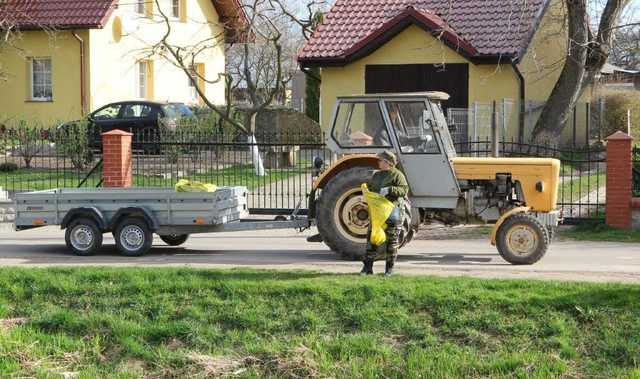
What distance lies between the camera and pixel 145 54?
117ft

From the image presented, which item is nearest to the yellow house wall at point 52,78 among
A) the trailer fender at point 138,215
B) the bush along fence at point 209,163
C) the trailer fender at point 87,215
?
the bush along fence at point 209,163

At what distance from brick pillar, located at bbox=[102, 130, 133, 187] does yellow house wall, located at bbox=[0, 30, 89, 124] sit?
13329mm

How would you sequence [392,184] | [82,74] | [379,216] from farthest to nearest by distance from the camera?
[82,74]
[392,184]
[379,216]

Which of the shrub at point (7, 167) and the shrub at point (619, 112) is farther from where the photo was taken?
the shrub at point (619, 112)

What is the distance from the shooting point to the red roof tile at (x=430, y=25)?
28.6 meters

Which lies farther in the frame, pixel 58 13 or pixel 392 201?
pixel 58 13

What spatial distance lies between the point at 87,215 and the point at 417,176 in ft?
15.6

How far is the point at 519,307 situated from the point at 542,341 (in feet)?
1.98

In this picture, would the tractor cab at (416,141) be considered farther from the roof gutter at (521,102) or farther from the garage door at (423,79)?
the garage door at (423,79)

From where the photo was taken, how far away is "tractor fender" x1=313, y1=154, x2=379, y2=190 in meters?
13.9

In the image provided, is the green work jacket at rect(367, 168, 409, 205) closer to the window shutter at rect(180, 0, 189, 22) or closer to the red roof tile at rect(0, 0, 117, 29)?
the red roof tile at rect(0, 0, 117, 29)

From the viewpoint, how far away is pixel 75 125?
25203 millimetres

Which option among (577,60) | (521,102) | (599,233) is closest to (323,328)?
(599,233)

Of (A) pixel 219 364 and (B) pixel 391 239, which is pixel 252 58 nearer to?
(B) pixel 391 239
